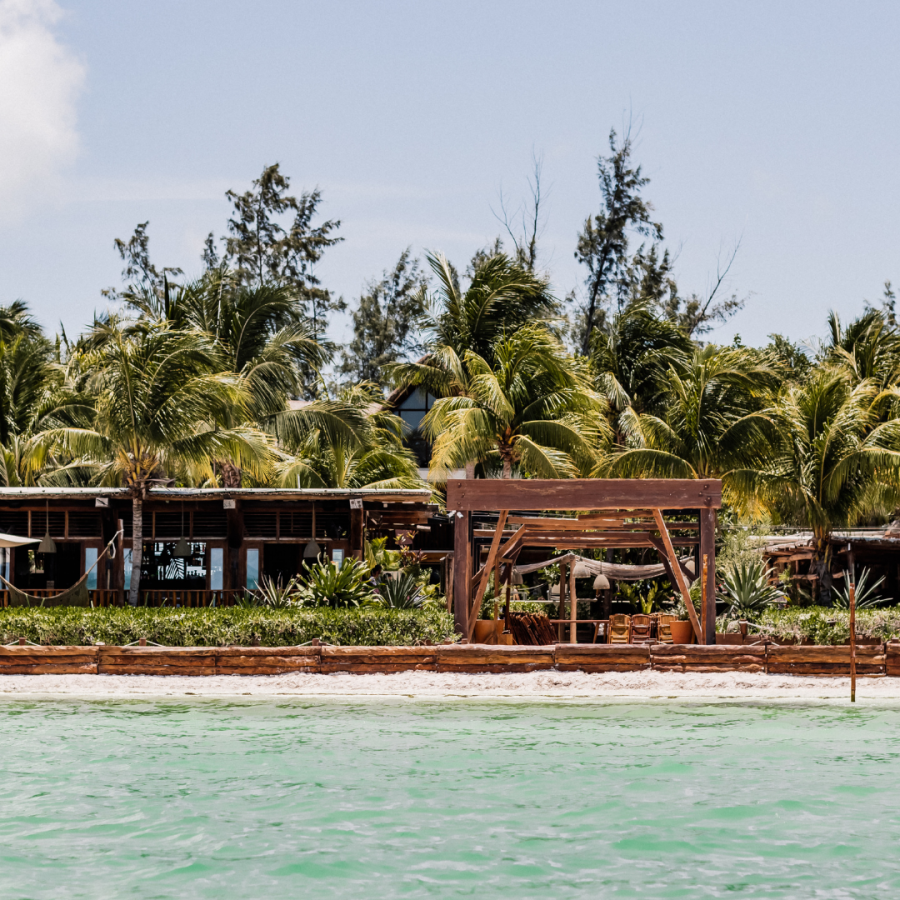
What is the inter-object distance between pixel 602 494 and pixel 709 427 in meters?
10.7

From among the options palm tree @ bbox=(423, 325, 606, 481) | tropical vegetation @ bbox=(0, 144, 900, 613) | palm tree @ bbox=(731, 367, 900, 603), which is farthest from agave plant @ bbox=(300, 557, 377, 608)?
palm tree @ bbox=(731, 367, 900, 603)

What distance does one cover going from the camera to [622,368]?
1242 inches

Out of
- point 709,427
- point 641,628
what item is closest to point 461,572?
point 641,628

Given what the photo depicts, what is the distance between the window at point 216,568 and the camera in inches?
922

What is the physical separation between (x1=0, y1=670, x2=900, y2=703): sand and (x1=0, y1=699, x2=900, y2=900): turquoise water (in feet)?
1.32

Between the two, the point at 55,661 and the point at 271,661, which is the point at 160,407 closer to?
the point at 55,661

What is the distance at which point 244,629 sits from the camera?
17297 millimetres

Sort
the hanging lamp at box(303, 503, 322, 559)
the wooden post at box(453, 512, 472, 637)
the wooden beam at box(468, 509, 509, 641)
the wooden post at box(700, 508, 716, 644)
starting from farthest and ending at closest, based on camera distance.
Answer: the hanging lamp at box(303, 503, 322, 559) < the wooden beam at box(468, 509, 509, 641) < the wooden post at box(453, 512, 472, 637) < the wooden post at box(700, 508, 716, 644)

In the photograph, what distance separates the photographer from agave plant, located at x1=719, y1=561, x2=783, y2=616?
1916cm

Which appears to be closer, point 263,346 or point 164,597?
point 164,597

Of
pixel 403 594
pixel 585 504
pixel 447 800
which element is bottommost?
pixel 447 800

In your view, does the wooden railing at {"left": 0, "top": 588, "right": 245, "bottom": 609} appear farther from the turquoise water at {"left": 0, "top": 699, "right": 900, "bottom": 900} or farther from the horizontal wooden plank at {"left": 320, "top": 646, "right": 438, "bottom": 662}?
the turquoise water at {"left": 0, "top": 699, "right": 900, "bottom": 900}

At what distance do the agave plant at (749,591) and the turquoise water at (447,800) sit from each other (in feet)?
15.3

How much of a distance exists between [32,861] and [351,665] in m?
8.13
